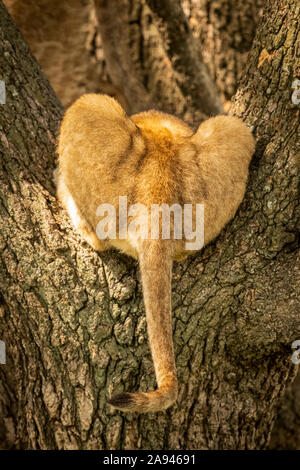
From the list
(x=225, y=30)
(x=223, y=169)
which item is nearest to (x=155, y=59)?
(x=225, y=30)

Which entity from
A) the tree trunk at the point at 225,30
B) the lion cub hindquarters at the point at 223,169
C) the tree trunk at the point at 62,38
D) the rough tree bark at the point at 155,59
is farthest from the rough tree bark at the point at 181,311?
the tree trunk at the point at 62,38

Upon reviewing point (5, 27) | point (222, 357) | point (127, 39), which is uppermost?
point (127, 39)

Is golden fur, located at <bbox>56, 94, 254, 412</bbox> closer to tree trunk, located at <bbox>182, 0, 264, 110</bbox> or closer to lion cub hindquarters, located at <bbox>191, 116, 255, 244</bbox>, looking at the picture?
lion cub hindquarters, located at <bbox>191, 116, 255, 244</bbox>

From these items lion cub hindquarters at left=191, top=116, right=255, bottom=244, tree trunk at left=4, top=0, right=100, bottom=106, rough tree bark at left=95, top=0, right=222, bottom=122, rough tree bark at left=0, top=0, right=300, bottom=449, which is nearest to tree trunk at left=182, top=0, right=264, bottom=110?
rough tree bark at left=95, top=0, right=222, bottom=122

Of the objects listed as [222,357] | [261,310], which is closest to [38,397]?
[222,357]

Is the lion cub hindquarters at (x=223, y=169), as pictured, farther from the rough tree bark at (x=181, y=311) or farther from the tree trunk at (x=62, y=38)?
the tree trunk at (x=62, y=38)

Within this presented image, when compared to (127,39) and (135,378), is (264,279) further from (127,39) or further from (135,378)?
(127,39)

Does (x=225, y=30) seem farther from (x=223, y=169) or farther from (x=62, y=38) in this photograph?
(x=223, y=169)
